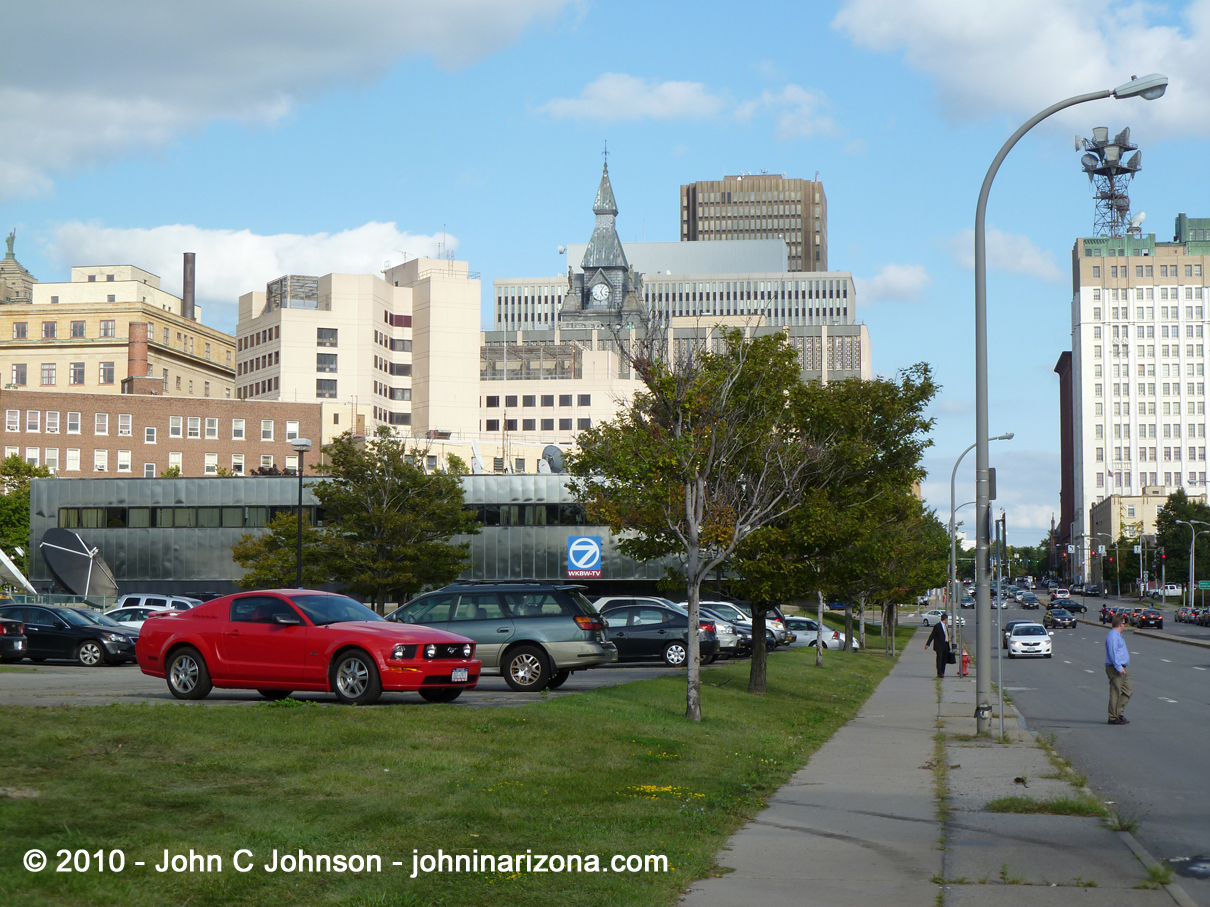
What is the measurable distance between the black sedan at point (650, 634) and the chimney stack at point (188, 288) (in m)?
127

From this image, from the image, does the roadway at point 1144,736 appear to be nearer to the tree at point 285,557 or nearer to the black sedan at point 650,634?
the black sedan at point 650,634

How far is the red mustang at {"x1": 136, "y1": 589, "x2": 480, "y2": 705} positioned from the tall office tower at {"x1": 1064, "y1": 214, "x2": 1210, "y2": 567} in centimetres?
19602

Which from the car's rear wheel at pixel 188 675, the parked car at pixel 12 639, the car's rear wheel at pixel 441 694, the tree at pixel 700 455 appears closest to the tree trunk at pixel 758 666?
the tree at pixel 700 455

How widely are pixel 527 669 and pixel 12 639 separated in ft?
46.6

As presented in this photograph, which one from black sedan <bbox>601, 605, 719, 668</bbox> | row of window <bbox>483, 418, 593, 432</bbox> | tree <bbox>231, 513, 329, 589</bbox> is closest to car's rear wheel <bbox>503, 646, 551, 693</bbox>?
black sedan <bbox>601, 605, 719, 668</bbox>

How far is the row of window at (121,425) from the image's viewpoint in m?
107

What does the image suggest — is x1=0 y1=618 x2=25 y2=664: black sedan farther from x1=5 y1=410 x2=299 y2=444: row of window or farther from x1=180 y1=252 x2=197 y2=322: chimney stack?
x1=180 y1=252 x2=197 y2=322: chimney stack

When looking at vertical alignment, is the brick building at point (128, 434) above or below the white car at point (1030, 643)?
above

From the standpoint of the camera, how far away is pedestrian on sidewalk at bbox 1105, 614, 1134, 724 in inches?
822

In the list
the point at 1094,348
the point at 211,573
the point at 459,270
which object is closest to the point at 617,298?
the point at 459,270

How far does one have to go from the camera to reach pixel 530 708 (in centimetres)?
1557

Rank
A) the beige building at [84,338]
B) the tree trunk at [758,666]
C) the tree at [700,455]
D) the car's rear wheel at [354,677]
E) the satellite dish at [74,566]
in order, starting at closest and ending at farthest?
the car's rear wheel at [354,677] → the tree at [700,455] → the tree trunk at [758,666] → the satellite dish at [74,566] → the beige building at [84,338]

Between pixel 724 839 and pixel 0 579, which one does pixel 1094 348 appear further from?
pixel 724 839

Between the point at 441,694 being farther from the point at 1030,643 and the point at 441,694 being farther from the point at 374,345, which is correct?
the point at 374,345
